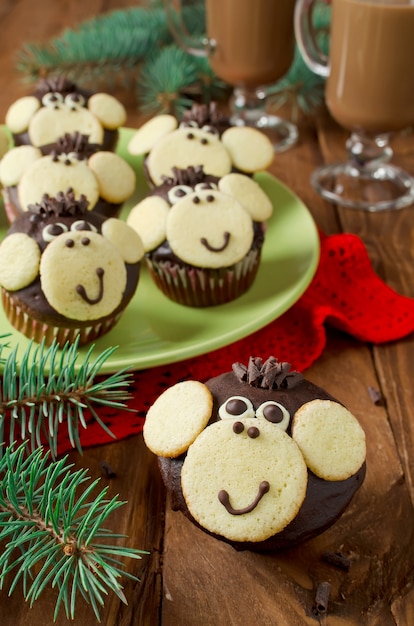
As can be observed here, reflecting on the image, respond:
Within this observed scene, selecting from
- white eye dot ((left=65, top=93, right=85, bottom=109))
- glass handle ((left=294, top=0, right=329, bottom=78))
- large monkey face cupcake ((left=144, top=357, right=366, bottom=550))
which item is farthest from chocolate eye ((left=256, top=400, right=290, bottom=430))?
glass handle ((left=294, top=0, right=329, bottom=78))

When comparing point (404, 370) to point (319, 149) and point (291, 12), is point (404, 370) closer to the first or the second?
point (319, 149)

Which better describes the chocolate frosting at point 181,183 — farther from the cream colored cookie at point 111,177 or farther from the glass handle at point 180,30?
the glass handle at point 180,30

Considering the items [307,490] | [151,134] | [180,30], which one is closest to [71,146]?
[151,134]

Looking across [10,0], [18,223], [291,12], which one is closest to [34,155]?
[18,223]

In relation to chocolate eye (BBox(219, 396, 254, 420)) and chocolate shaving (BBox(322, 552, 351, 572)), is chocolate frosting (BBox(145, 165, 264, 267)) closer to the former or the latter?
chocolate eye (BBox(219, 396, 254, 420))

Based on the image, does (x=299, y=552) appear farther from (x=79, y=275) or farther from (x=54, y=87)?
(x=54, y=87)
